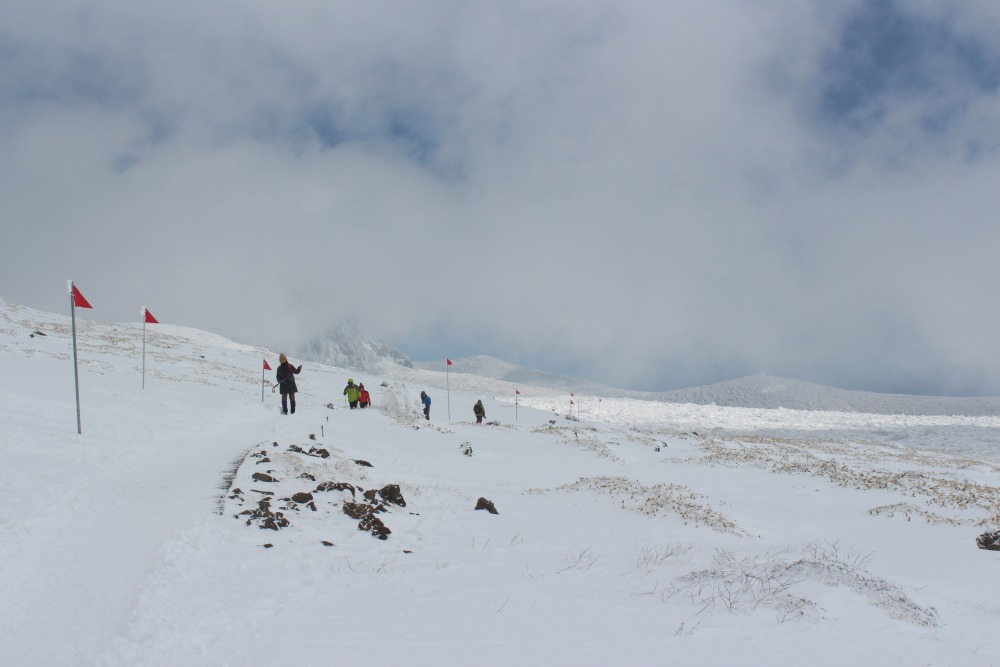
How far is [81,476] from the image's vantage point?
509 inches

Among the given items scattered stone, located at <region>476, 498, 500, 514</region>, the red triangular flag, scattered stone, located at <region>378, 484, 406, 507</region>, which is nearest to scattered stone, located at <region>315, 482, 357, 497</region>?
scattered stone, located at <region>378, 484, 406, 507</region>

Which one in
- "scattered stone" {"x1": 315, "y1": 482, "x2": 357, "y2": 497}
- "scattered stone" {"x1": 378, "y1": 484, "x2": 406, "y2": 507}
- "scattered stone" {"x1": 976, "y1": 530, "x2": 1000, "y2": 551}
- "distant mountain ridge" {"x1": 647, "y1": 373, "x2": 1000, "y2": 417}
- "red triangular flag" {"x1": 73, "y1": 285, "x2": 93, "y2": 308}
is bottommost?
"distant mountain ridge" {"x1": 647, "y1": 373, "x2": 1000, "y2": 417}

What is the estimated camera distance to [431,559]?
9.69m

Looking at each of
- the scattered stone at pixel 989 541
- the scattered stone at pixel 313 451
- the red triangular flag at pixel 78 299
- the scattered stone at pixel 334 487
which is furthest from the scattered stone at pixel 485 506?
the red triangular flag at pixel 78 299

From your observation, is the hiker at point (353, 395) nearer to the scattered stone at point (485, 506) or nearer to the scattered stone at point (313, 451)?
the scattered stone at point (313, 451)

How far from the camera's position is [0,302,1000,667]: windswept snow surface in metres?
5.87

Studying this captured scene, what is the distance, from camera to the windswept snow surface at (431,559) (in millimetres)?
5871

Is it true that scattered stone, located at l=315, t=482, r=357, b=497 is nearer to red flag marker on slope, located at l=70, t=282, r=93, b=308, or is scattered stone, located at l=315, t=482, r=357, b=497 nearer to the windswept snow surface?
the windswept snow surface

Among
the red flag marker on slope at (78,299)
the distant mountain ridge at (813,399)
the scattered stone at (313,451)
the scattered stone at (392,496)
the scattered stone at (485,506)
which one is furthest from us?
the distant mountain ridge at (813,399)

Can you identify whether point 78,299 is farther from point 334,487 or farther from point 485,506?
point 485,506

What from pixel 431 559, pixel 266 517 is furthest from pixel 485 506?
pixel 266 517

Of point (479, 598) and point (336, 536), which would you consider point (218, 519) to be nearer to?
point (336, 536)

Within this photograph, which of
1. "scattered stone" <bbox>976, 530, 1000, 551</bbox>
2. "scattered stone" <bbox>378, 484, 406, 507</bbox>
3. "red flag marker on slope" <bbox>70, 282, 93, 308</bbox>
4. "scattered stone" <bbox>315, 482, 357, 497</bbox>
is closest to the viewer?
"scattered stone" <bbox>976, 530, 1000, 551</bbox>

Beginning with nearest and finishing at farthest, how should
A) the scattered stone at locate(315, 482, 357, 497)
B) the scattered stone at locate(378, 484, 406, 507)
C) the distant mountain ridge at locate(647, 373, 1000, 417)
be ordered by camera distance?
the scattered stone at locate(315, 482, 357, 497) < the scattered stone at locate(378, 484, 406, 507) < the distant mountain ridge at locate(647, 373, 1000, 417)
